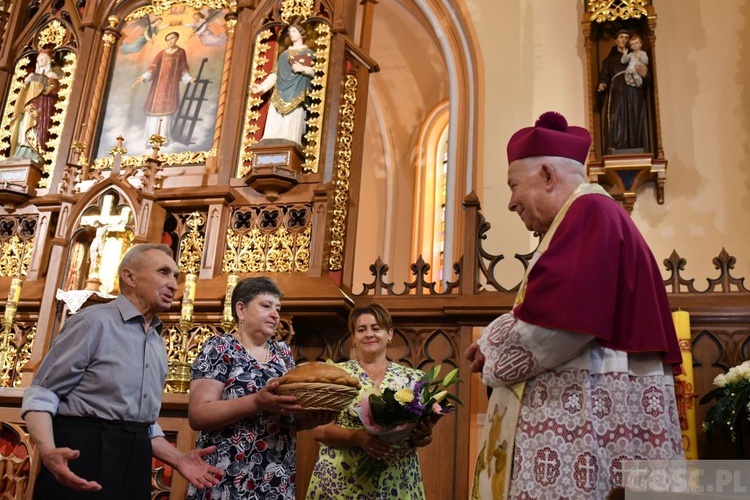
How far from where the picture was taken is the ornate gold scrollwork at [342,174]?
18.3ft

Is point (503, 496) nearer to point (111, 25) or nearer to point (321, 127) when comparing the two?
point (321, 127)

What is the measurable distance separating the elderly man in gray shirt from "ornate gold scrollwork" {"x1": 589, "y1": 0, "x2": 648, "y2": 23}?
17.8 ft

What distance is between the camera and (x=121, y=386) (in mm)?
2621

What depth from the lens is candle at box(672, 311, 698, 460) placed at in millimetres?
4191

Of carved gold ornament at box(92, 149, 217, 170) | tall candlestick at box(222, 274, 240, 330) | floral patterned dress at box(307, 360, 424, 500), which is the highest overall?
carved gold ornament at box(92, 149, 217, 170)

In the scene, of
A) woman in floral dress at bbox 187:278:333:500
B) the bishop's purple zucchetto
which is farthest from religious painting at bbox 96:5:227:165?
the bishop's purple zucchetto

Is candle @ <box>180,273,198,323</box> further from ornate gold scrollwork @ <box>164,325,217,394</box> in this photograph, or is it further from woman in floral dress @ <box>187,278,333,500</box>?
woman in floral dress @ <box>187,278,333,500</box>

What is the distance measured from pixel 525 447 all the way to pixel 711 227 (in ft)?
16.2

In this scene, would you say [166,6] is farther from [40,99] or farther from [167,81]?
[40,99]

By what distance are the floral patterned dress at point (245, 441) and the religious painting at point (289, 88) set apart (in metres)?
3.29

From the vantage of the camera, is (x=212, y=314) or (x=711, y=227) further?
(x=711, y=227)

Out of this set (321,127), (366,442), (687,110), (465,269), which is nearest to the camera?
(366,442)

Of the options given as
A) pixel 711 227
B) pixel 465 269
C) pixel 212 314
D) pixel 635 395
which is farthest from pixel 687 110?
pixel 635 395

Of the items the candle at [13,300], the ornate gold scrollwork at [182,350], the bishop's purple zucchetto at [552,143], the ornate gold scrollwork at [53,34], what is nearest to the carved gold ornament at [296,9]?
the ornate gold scrollwork at [53,34]
